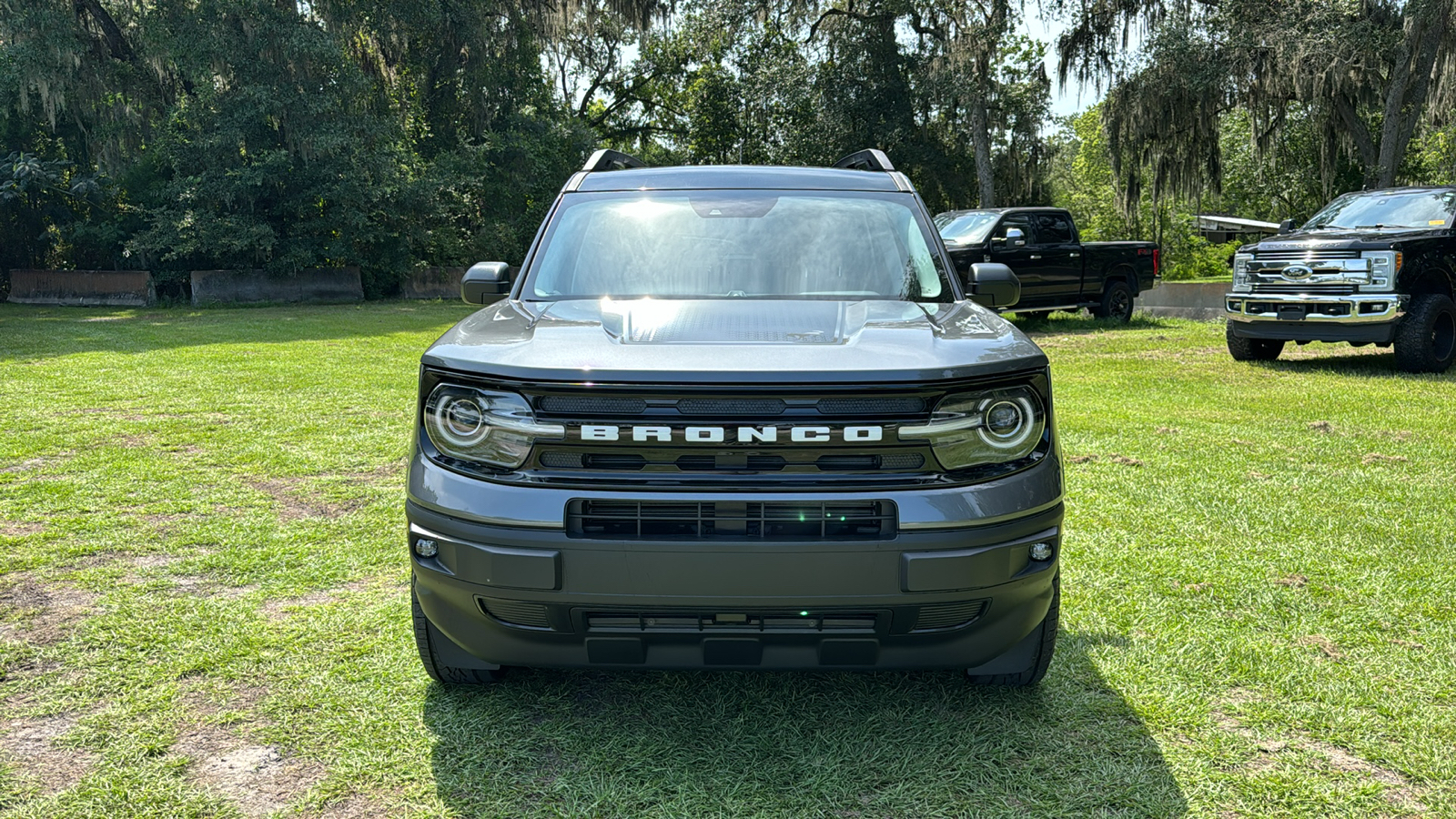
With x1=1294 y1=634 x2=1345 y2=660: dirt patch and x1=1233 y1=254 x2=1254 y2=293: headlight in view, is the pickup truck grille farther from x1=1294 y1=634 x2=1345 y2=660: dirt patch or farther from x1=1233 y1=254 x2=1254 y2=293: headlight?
x1=1294 y1=634 x2=1345 y2=660: dirt patch

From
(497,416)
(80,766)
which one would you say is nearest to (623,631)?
(497,416)

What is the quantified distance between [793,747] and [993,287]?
1.97m

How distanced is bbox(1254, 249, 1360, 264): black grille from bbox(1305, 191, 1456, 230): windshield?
3.05 feet

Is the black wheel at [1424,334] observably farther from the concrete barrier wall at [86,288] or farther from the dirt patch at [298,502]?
the concrete barrier wall at [86,288]

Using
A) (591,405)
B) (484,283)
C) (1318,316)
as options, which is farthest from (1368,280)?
(591,405)

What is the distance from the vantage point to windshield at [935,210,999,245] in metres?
15.8

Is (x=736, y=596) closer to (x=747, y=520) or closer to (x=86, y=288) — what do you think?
(x=747, y=520)

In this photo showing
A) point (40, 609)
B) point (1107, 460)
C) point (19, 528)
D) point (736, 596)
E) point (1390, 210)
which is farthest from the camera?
point (1390, 210)

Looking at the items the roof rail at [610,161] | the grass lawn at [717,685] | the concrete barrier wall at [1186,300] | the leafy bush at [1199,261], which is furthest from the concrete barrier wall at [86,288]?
the leafy bush at [1199,261]

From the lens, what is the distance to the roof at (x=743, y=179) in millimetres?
3967

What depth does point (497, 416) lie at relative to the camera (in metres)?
2.52

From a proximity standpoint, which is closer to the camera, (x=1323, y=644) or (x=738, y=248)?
(x=1323, y=644)

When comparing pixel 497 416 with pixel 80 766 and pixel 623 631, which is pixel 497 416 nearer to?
pixel 623 631

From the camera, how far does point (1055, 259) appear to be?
1670 cm
